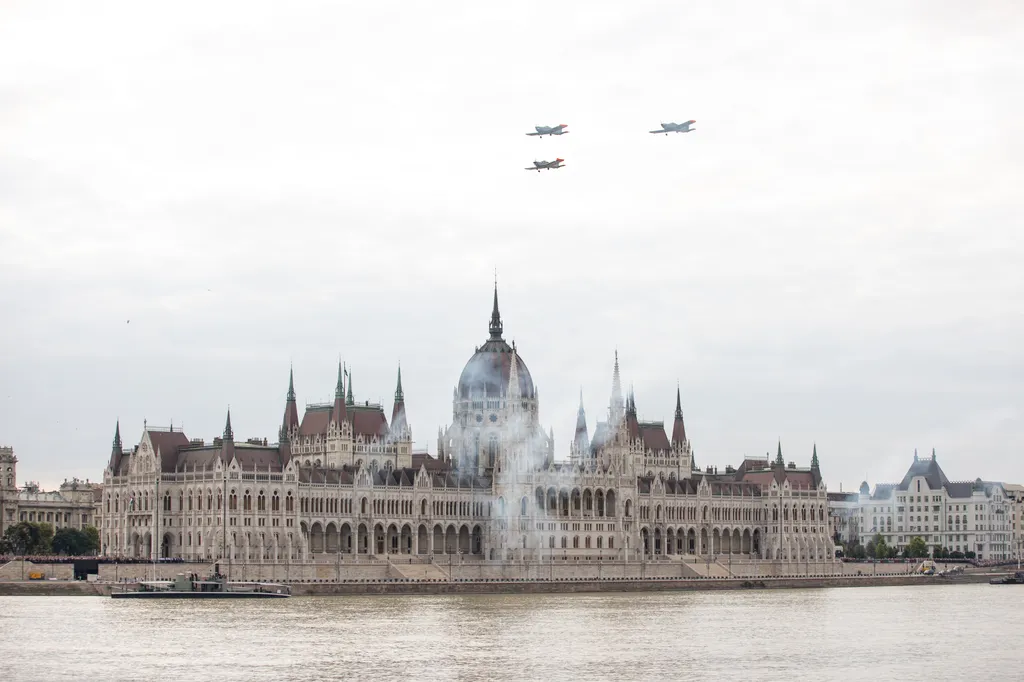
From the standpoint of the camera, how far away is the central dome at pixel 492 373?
191750mm

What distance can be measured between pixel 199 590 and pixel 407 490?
40.5m

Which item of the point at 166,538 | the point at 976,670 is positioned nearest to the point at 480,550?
the point at 166,538

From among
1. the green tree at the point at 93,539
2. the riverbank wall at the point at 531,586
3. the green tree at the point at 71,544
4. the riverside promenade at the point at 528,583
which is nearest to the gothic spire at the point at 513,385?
the riverside promenade at the point at 528,583

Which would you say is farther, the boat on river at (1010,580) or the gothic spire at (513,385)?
the boat on river at (1010,580)

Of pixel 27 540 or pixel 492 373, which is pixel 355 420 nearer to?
pixel 492 373

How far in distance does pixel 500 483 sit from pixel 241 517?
93.1 feet

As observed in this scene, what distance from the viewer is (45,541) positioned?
176375mm

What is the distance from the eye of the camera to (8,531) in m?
176

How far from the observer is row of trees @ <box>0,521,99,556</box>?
17075 cm

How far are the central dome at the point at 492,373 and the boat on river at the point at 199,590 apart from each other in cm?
5438

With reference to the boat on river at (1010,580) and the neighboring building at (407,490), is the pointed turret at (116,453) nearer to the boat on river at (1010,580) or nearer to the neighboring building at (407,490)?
the neighboring building at (407,490)

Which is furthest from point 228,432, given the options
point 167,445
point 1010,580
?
point 1010,580

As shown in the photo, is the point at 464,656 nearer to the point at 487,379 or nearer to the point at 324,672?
the point at 324,672

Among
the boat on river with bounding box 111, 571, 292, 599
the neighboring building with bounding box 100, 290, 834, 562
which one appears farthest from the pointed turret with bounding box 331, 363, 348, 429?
the boat on river with bounding box 111, 571, 292, 599
